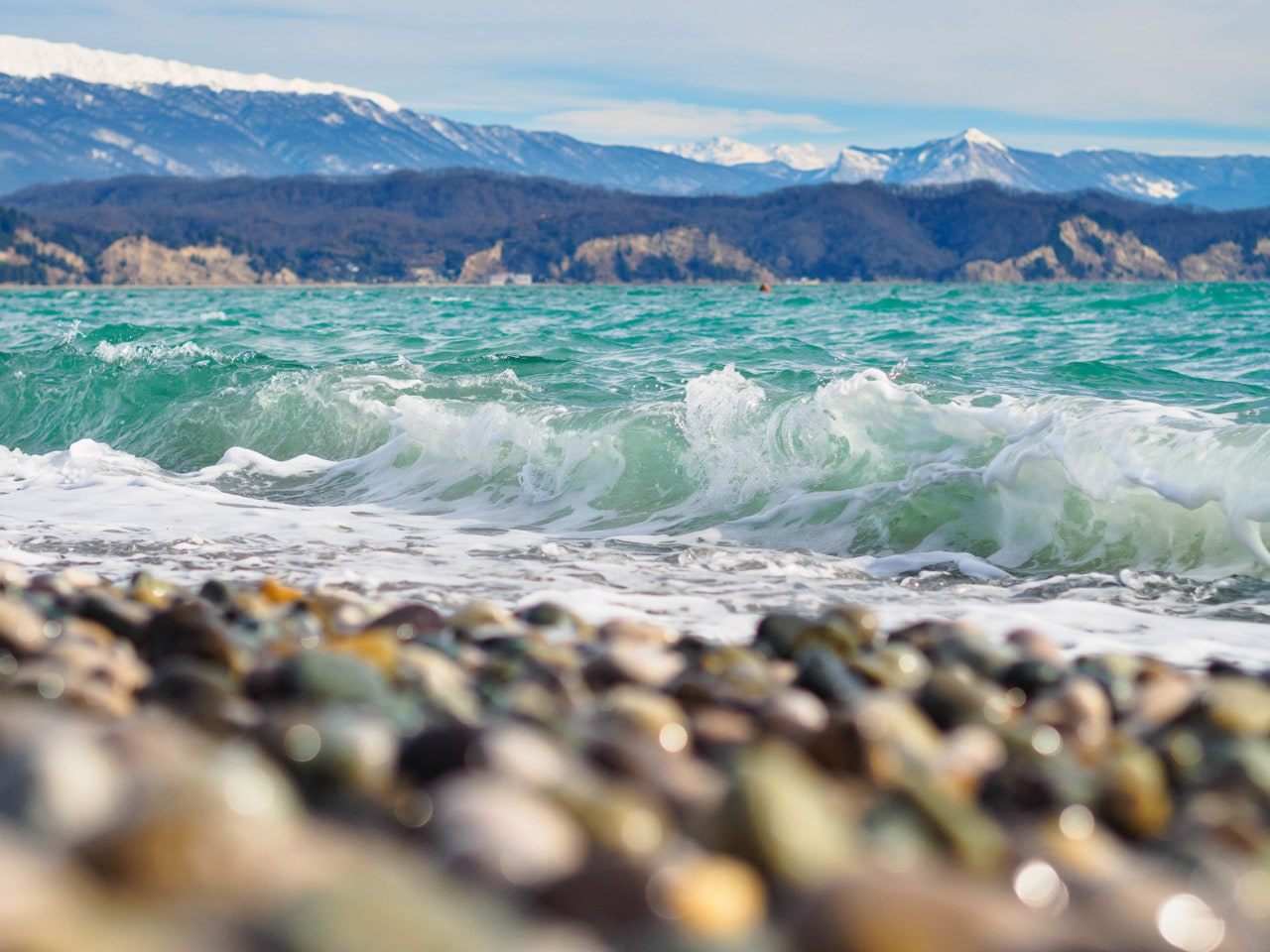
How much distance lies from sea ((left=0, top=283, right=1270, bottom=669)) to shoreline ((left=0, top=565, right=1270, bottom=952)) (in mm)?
1377

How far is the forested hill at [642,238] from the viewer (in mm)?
125125

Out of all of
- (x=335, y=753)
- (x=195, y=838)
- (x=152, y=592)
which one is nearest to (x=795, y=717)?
(x=335, y=753)

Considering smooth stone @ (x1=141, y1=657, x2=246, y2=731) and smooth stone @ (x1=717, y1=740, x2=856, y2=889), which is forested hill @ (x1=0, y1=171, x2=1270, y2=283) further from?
smooth stone @ (x1=717, y1=740, x2=856, y2=889)

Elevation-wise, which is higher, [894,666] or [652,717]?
[652,717]

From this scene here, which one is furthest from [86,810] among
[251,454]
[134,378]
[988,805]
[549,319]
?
[549,319]

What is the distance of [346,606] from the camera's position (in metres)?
4.11

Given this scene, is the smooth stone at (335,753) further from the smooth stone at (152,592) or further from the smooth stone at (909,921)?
the smooth stone at (152,592)

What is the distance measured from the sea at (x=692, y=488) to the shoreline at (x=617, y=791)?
4.52 feet

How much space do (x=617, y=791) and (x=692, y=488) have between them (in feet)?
20.6

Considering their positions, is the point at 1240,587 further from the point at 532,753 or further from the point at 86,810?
the point at 86,810

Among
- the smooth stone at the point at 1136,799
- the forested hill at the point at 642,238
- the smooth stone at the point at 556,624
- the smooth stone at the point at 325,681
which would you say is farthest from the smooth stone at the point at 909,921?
the forested hill at the point at 642,238

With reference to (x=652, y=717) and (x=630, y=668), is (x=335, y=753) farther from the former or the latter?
(x=630, y=668)

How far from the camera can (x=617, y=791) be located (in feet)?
6.61

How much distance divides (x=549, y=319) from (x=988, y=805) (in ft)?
93.5
